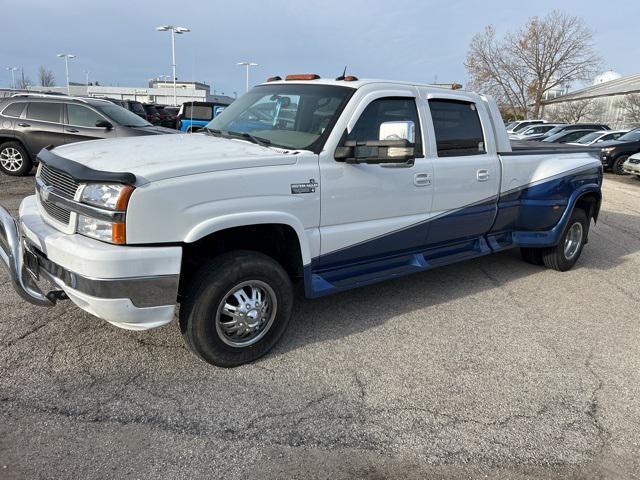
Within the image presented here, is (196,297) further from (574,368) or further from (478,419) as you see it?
(574,368)

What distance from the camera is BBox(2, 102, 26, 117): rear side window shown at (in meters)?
10.4

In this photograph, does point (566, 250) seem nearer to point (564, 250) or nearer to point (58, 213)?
point (564, 250)

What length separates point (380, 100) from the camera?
4.09m

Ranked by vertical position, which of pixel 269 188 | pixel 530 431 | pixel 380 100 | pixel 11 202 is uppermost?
pixel 380 100

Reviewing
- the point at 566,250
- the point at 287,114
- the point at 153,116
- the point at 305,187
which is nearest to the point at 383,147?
the point at 305,187

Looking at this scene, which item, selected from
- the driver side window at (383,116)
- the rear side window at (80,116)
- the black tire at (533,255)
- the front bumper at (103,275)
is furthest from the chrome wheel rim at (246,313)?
the rear side window at (80,116)

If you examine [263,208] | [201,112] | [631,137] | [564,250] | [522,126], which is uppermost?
[522,126]

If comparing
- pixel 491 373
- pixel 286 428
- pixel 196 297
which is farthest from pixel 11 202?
pixel 491 373

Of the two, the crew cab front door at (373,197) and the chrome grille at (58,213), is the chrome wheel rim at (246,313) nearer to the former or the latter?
the crew cab front door at (373,197)

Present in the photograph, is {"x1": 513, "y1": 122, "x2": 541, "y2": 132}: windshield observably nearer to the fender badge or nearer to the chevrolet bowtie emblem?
the fender badge

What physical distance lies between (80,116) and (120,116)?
0.77 meters

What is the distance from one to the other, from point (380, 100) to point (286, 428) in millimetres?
2594

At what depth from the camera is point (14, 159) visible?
10461mm

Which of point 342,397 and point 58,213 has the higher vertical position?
point 58,213
